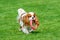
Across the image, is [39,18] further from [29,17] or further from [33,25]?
[29,17]

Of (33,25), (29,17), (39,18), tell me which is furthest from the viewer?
(39,18)

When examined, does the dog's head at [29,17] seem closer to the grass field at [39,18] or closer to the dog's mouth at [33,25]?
the dog's mouth at [33,25]

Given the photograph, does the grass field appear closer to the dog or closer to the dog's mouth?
the dog

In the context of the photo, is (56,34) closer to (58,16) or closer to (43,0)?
(58,16)

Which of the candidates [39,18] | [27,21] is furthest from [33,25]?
[39,18]

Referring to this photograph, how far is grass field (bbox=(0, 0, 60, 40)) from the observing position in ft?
31.1

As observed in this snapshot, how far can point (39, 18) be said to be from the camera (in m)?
12.3

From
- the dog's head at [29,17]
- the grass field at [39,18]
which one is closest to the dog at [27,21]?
the dog's head at [29,17]

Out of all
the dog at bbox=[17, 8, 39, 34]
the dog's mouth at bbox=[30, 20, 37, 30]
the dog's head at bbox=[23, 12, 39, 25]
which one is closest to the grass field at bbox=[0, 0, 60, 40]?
the dog at bbox=[17, 8, 39, 34]

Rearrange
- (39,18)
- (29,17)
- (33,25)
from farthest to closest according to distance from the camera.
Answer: (39,18) → (33,25) → (29,17)

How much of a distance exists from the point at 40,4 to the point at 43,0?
1406 mm

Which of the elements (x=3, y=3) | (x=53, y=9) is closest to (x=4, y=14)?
(x=53, y=9)

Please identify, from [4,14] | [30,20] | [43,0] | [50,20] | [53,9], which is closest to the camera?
[30,20]

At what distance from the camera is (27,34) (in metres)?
9.52
